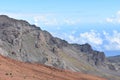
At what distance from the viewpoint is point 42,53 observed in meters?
181

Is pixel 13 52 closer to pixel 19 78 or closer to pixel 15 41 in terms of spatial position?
pixel 15 41

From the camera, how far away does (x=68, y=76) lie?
2105 inches

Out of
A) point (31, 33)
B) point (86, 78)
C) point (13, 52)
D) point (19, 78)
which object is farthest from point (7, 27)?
point (19, 78)

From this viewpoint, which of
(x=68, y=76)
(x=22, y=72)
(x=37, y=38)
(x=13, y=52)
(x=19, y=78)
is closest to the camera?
(x=19, y=78)

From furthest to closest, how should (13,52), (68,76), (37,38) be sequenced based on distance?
(37,38), (13,52), (68,76)

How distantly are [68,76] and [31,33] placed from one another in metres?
134

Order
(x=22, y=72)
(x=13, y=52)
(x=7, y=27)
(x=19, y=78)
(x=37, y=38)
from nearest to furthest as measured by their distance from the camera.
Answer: (x=19, y=78), (x=22, y=72), (x=13, y=52), (x=7, y=27), (x=37, y=38)

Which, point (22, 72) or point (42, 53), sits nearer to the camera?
point (22, 72)

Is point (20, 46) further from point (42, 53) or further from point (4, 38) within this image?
point (42, 53)

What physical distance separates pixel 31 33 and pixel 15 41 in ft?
93.6

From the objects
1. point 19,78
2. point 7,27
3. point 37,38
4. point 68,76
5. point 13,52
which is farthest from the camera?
point 37,38

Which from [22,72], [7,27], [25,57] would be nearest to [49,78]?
[22,72]

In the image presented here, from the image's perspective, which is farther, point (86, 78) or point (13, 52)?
point (13, 52)

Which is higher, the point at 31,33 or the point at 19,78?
the point at 31,33
